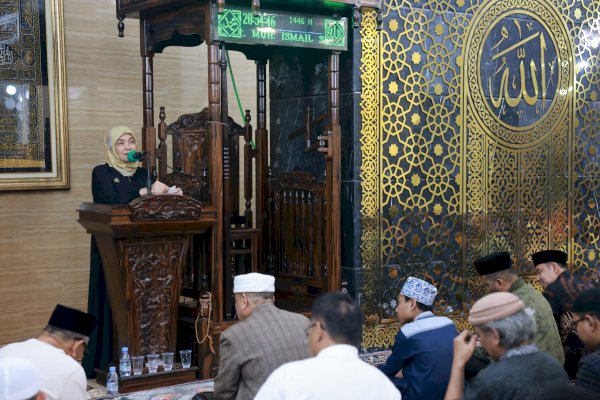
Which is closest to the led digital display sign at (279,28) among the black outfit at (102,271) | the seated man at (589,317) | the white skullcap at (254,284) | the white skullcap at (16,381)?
the black outfit at (102,271)

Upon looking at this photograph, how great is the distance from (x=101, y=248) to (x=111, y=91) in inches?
77.3

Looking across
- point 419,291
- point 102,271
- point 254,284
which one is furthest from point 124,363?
point 419,291

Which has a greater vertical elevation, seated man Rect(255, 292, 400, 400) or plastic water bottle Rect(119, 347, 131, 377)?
seated man Rect(255, 292, 400, 400)

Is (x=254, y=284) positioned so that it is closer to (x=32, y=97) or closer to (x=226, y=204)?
(x=226, y=204)

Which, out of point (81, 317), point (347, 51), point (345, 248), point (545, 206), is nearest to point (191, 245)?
point (345, 248)

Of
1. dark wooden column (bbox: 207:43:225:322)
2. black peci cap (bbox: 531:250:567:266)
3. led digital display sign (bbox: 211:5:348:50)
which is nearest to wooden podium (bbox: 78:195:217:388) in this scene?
dark wooden column (bbox: 207:43:225:322)

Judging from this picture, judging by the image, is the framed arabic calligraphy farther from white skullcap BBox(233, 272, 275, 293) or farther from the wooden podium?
white skullcap BBox(233, 272, 275, 293)

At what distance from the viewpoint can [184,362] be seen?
17.1ft

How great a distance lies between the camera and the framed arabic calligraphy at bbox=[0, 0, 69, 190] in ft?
20.9

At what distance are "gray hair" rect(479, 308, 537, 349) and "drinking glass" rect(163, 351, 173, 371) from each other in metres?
2.47

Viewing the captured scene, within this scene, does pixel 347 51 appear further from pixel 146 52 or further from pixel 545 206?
pixel 545 206

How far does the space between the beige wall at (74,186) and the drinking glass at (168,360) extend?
1.82 metres

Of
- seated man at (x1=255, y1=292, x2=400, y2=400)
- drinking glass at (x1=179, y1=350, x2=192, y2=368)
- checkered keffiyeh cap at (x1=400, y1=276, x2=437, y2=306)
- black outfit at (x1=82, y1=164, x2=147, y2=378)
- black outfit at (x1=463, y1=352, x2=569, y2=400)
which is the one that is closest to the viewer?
seated man at (x1=255, y1=292, x2=400, y2=400)

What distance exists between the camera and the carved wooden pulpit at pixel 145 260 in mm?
4930
